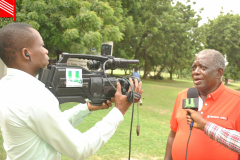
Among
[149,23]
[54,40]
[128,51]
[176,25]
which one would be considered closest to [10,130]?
[54,40]

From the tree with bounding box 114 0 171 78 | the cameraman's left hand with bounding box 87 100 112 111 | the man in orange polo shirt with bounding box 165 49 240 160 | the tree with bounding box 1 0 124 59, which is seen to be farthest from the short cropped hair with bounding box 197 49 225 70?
the tree with bounding box 114 0 171 78

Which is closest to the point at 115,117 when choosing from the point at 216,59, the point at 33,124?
the point at 33,124

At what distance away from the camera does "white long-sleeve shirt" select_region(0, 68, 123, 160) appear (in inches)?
49.9

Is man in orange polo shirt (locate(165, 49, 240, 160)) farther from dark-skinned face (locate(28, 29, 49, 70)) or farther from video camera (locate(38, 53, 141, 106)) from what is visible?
dark-skinned face (locate(28, 29, 49, 70))

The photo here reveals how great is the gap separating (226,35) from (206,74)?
28064 mm

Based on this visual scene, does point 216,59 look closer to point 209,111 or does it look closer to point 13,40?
point 209,111

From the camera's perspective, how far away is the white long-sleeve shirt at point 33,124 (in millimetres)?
1267

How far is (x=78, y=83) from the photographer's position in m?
1.74

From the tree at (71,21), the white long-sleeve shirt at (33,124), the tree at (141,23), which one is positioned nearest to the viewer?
the white long-sleeve shirt at (33,124)

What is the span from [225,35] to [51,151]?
A: 29.8m

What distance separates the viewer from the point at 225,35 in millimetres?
26953

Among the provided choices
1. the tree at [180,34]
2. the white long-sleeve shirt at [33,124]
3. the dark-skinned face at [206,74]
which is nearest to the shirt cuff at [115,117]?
the white long-sleeve shirt at [33,124]

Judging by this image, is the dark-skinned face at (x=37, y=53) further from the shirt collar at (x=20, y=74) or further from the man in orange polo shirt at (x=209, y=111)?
the man in orange polo shirt at (x=209, y=111)

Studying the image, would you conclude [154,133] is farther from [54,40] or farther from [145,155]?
[54,40]
